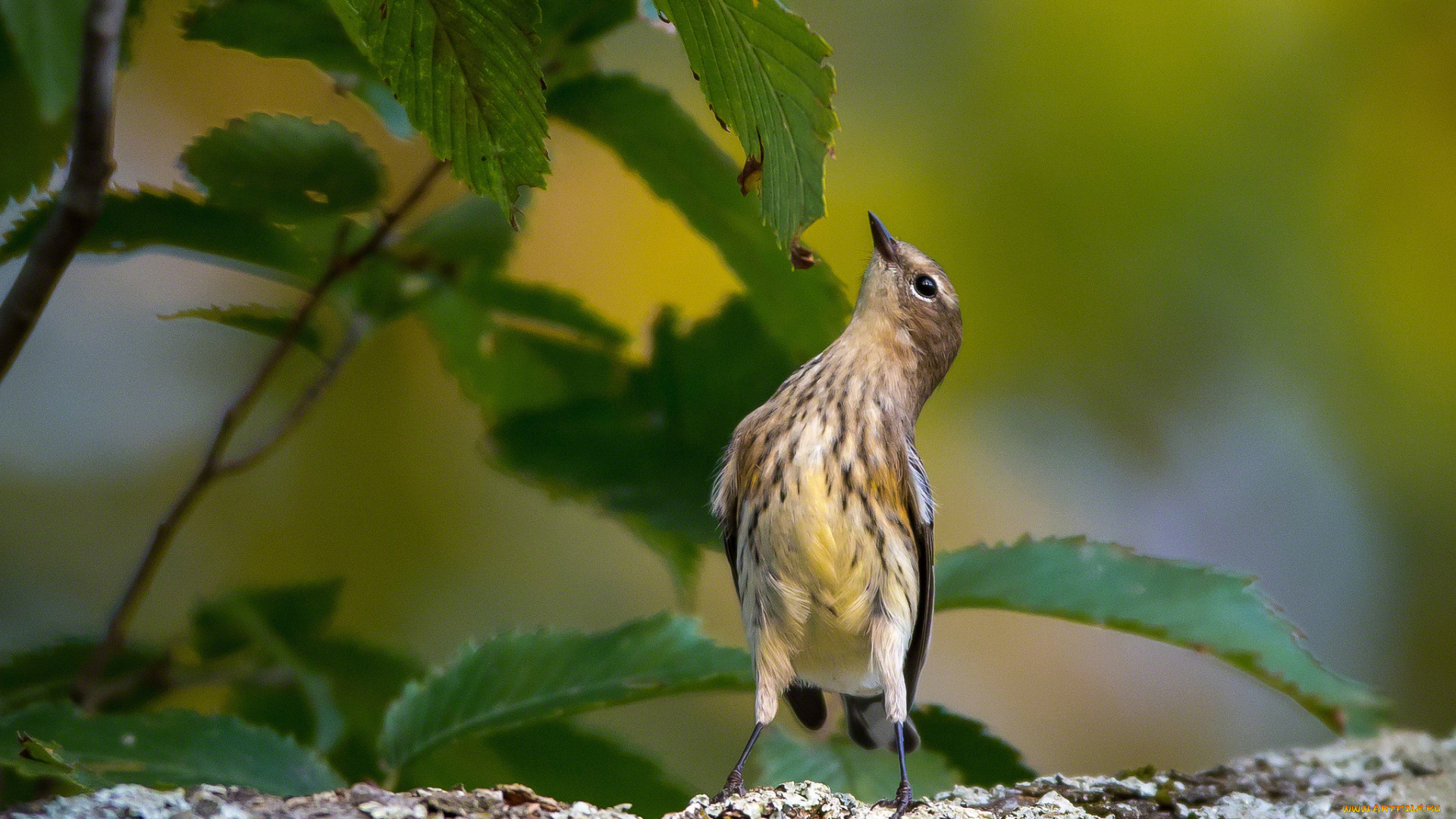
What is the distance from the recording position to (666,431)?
193 cm

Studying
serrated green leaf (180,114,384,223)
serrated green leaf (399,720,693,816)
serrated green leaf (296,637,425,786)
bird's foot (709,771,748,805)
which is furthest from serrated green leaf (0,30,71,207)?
bird's foot (709,771,748,805)

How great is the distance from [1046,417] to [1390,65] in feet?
6.82

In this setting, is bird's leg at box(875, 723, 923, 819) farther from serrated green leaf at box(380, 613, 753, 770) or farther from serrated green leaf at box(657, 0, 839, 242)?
serrated green leaf at box(657, 0, 839, 242)

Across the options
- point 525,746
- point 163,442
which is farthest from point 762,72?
point 163,442

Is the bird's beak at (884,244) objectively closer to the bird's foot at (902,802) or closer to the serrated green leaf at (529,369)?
the serrated green leaf at (529,369)

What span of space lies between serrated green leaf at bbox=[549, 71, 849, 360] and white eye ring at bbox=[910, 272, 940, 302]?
58 centimetres

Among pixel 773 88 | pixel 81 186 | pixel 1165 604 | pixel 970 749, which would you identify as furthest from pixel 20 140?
pixel 1165 604

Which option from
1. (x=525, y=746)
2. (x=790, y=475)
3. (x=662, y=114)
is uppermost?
(x=662, y=114)

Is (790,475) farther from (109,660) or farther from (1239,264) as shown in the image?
(1239,264)

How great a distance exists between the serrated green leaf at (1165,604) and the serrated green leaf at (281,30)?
3.82 ft

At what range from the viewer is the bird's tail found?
189 centimetres

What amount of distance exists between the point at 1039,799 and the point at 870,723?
0.58 meters

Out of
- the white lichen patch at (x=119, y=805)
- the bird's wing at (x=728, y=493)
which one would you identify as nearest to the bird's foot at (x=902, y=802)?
the bird's wing at (x=728, y=493)

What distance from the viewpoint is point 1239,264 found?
452cm
